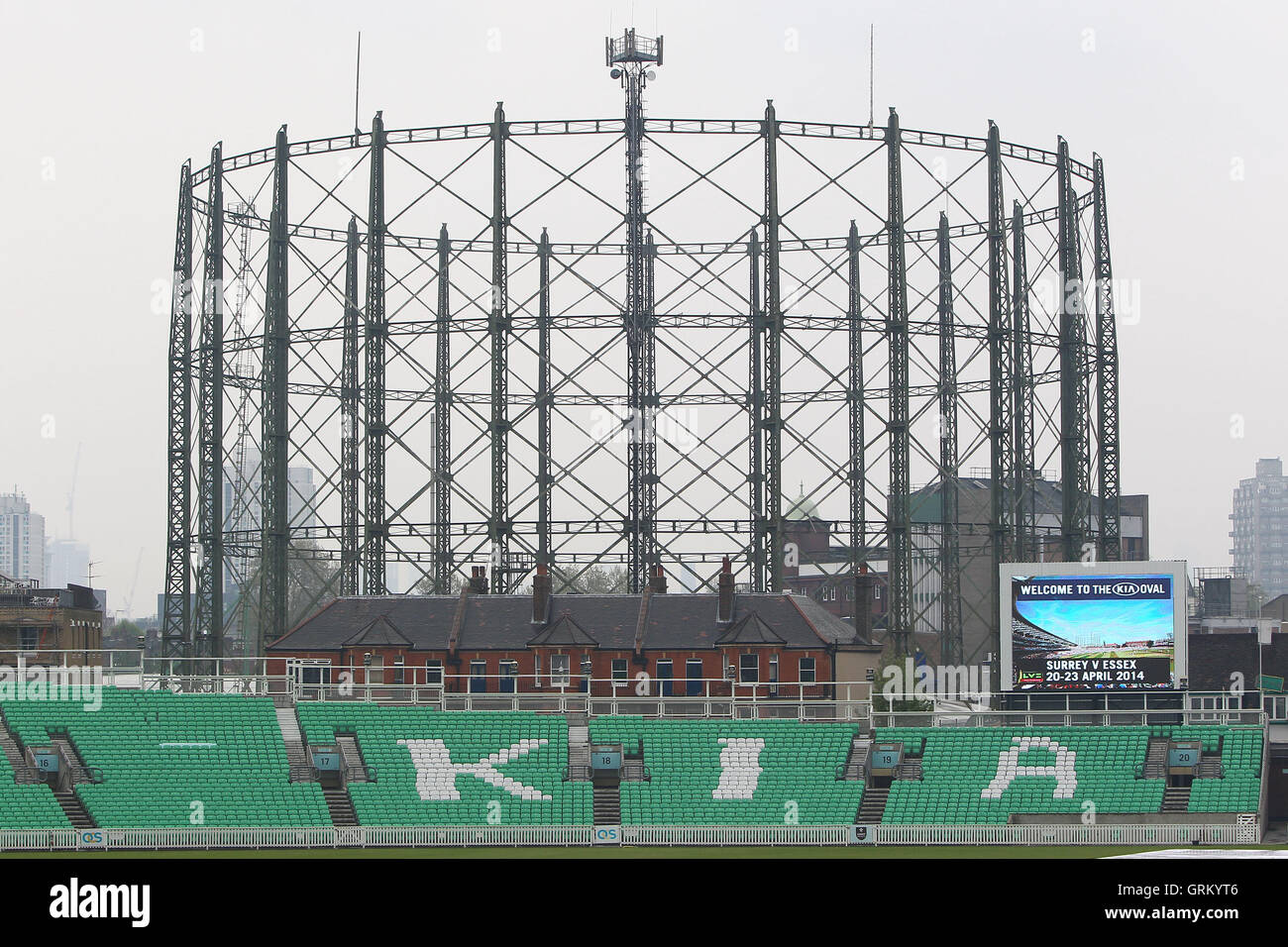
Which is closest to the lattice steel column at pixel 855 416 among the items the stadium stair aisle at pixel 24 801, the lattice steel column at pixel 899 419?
the lattice steel column at pixel 899 419

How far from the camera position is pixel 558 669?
51594mm

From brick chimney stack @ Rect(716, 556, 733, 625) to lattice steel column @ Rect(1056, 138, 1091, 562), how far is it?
13.8 meters

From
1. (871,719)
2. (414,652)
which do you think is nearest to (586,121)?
(414,652)

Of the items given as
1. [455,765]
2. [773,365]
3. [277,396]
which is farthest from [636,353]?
[455,765]

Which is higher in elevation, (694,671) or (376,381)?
(376,381)

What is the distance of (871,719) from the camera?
45.8 m

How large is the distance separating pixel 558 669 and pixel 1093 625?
49.9ft

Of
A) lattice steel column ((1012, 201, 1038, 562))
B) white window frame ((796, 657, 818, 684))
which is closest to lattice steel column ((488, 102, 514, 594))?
white window frame ((796, 657, 818, 684))

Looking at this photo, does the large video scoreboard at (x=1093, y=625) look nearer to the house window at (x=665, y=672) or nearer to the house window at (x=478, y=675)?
the house window at (x=665, y=672)

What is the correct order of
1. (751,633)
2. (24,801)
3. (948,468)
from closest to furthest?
1. (24,801)
2. (751,633)
3. (948,468)

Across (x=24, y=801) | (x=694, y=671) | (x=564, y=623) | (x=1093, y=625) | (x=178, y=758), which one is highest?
(x=1093, y=625)

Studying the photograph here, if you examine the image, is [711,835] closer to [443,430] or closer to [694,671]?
[694,671]

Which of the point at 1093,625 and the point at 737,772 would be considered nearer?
the point at 1093,625

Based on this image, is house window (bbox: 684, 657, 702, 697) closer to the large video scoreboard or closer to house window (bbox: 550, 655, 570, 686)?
house window (bbox: 550, 655, 570, 686)
